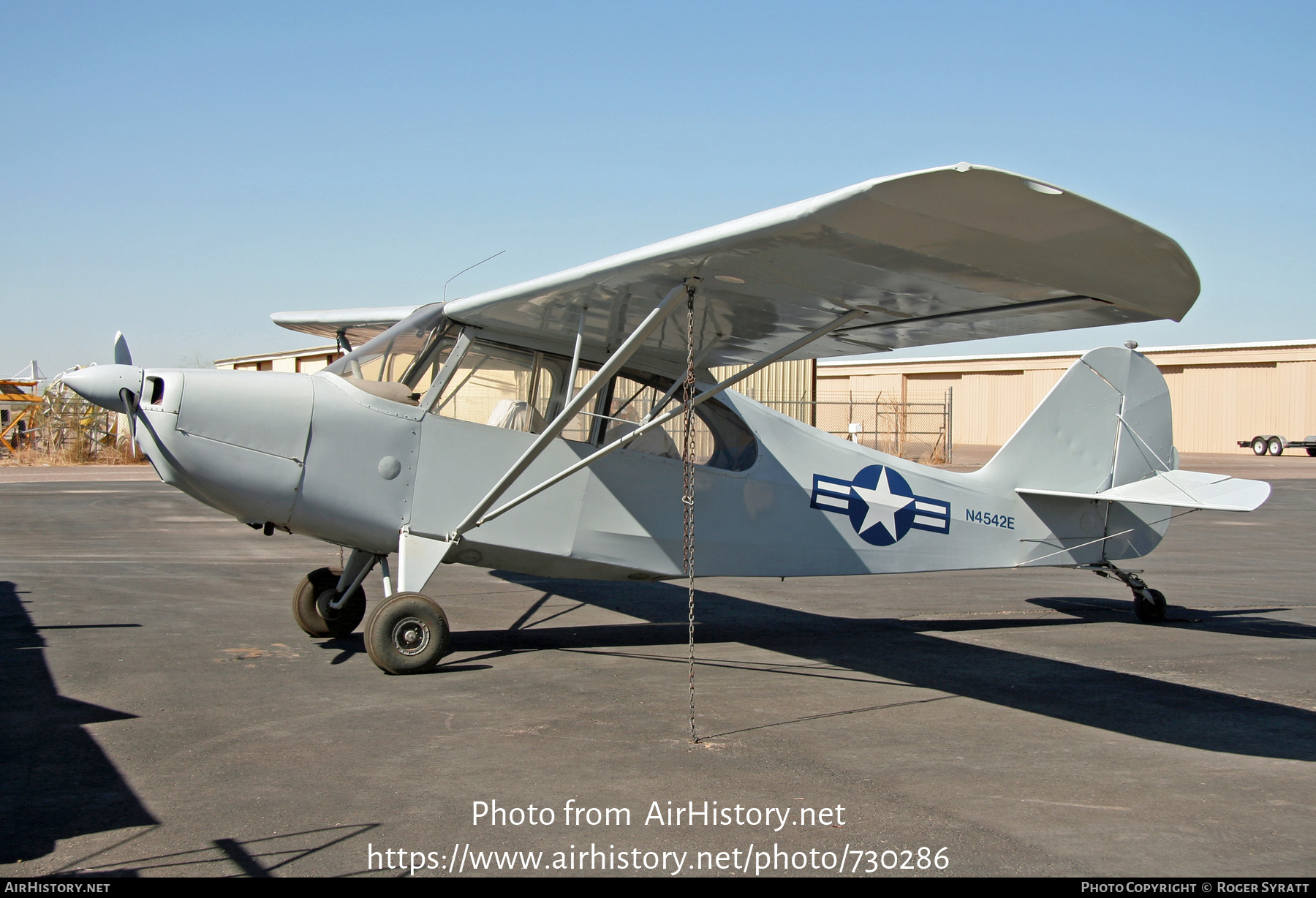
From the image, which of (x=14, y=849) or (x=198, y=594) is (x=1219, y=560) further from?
(x=14, y=849)

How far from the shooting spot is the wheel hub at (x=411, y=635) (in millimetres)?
6676

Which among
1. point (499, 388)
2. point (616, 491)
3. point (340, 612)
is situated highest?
point (499, 388)

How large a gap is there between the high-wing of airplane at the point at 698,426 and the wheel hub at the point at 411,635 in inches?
0.7

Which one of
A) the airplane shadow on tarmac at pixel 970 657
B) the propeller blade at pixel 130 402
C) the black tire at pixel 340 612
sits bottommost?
the airplane shadow on tarmac at pixel 970 657

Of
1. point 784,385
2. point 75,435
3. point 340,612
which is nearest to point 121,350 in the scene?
point 340,612

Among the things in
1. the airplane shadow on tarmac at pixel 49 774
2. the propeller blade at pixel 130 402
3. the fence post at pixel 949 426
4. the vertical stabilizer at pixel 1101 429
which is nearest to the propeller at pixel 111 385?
the propeller blade at pixel 130 402

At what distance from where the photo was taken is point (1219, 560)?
14516mm

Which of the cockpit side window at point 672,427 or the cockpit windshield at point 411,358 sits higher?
the cockpit windshield at point 411,358

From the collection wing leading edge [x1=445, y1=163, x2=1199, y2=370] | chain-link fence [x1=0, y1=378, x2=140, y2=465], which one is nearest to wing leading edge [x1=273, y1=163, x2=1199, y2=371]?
wing leading edge [x1=445, y1=163, x2=1199, y2=370]

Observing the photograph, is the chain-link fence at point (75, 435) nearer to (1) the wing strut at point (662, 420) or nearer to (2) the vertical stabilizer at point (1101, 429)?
(1) the wing strut at point (662, 420)

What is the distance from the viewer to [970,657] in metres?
7.88

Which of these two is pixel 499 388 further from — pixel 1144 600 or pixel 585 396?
pixel 1144 600

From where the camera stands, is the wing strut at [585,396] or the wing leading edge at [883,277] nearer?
the wing leading edge at [883,277]

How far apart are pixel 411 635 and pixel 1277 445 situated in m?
54.6
